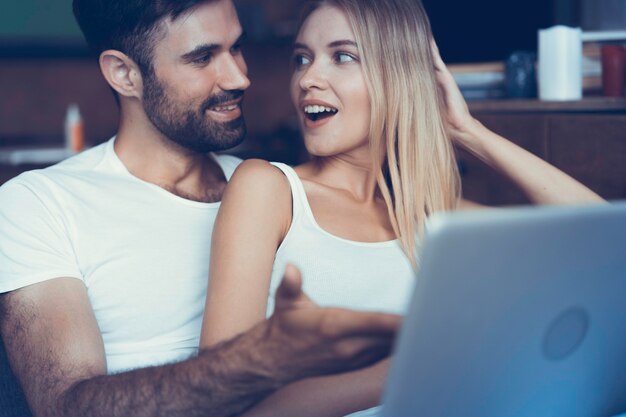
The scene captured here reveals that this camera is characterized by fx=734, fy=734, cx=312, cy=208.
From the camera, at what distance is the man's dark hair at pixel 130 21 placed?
1659mm

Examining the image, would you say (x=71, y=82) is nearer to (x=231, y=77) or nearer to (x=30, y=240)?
(x=231, y=77)

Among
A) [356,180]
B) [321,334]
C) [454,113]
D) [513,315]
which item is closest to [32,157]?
[356,180]

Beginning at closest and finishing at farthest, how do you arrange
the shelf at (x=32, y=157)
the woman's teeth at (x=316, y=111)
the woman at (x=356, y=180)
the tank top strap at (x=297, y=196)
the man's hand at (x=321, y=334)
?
the man's hand at (x=321, y=334) → the woman at (x=356, y=180) → the tank top strap at (x=297, y=196) → the woman's teeth at (x=316, y=111) → the shelf at (x=32, y=157)

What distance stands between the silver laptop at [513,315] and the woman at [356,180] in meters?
0.49

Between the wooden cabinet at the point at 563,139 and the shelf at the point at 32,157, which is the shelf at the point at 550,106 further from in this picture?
the shelf at the point at 32,157

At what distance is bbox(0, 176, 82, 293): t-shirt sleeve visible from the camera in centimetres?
135

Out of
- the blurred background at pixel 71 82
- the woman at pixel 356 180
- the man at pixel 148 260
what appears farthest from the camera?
the blurred background at pixel 71 82

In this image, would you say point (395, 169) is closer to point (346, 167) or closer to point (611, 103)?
point (346, 167)

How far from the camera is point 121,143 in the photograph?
5.49 ft

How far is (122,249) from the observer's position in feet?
4.89

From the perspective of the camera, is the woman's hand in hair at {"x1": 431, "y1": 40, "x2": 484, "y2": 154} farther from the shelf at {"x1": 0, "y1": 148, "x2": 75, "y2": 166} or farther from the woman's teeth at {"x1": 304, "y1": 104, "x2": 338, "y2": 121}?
the shelf at {"x1": 0, "y1": 148, "x2": 75, "y2": 166}

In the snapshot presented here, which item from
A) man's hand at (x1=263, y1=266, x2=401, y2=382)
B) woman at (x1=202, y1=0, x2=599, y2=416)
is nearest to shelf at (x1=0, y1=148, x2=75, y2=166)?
woman at (x1=202, y1=0, x2=599, y2=416)

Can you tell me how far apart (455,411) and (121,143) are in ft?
3.60

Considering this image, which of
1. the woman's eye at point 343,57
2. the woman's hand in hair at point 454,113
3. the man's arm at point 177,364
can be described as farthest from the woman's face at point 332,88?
the man's arm at point 177,364
